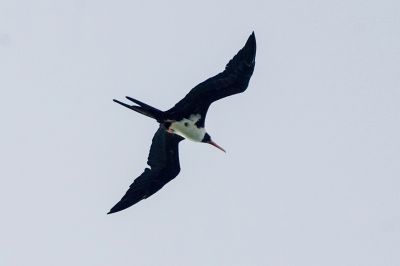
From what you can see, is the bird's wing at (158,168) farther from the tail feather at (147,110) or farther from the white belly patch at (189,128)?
the tail feather at (147,110)

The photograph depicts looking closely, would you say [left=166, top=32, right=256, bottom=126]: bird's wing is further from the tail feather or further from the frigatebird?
the tail feather

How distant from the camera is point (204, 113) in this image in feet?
82.5

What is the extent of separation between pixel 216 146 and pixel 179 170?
110 cm

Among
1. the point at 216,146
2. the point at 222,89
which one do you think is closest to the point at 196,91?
the point at 222,89

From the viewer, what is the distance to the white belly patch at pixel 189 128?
2519 centimetres

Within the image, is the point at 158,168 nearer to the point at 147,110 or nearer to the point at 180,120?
the point at 180,120

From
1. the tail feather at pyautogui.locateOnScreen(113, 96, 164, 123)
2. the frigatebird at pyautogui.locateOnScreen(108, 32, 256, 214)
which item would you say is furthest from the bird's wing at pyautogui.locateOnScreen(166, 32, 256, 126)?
the tail feather at pyautogui.locateOnScreen(113, 96, 164, 123)

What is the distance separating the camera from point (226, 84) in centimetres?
2419

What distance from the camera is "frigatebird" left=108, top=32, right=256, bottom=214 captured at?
24000mm

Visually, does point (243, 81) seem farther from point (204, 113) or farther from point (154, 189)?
point (154, 189)

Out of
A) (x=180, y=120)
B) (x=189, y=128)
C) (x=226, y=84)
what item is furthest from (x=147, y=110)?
(x=226, y=84)

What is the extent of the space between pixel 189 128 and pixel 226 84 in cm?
174

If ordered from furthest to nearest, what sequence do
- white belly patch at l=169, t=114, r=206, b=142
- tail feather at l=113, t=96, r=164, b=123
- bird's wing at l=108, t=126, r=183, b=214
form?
bird's wing at l=108, t=126, r=183, b=214 → white belly patch at l=169, t=114, r=206, b=142 → tail feather at l=113, t=96, r=164, b=123

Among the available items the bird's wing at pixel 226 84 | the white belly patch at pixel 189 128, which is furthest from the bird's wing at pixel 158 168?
the bird's wing at pixel 226 84
